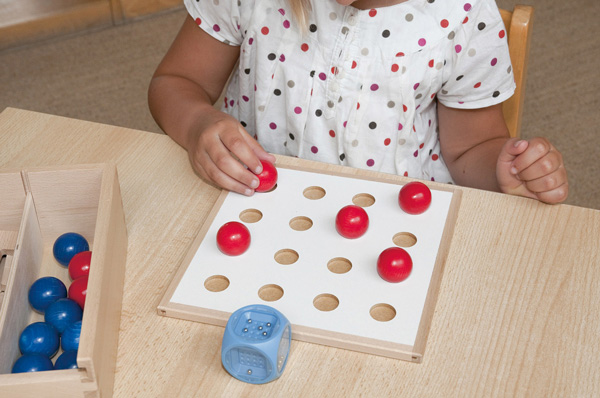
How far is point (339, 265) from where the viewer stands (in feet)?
2.35

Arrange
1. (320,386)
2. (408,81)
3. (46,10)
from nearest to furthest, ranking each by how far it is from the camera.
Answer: (320,386) < (408,81) < (46,10)

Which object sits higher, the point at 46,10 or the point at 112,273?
the point at 112,273

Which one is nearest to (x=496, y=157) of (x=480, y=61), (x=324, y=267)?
(x=480, y=61)

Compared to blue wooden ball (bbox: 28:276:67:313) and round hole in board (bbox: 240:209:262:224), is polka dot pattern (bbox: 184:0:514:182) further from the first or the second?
blue wooden ball (bbox: 28:276:67:313)

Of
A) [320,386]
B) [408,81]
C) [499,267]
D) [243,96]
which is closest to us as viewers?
[320,386]

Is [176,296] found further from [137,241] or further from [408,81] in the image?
[408,81]

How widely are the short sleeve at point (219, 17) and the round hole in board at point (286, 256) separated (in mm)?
396

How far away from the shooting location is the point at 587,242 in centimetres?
73

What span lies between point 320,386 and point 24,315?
A: 11.2 inches

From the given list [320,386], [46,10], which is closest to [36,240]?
[320,386]

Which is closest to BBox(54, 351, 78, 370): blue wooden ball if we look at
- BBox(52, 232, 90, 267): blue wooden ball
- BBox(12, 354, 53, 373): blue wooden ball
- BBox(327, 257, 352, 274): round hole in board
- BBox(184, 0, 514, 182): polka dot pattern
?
BBox(12, 354, 53, 373): blue wooden ball

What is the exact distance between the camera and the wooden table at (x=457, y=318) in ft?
2.00

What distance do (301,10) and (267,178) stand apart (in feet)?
0.87

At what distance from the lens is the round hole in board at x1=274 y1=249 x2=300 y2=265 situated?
72cm
